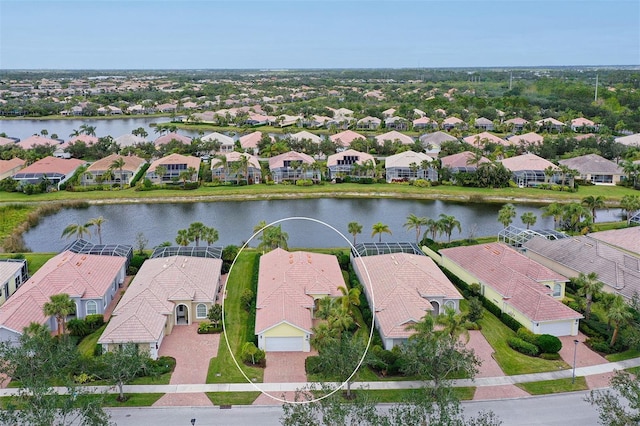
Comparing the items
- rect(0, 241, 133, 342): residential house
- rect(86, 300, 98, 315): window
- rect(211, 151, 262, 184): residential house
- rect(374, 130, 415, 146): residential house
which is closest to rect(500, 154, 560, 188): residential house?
rect(374, 130, 415, 146): residential house

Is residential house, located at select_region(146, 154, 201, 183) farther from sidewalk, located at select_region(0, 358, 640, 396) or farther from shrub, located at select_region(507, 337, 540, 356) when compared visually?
shrub, located at select_region(507, 337, 540, 356)

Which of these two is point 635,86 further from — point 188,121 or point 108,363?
point 108,363

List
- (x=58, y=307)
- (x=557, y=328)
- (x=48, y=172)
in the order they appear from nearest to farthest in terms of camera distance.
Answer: (x=58, y=307), (x=557, y=328), (x=48, y=172)

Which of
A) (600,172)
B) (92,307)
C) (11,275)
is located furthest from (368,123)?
(92,307)

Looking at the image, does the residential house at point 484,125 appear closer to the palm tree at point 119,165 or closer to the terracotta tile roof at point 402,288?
the palm tree at point 119,165

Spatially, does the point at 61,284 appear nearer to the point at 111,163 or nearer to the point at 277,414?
the point at 277,414

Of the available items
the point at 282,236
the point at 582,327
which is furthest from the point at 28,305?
the point at 582,327

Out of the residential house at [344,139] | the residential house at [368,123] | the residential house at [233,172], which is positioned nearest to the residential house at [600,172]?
the residential house at [344,139]
